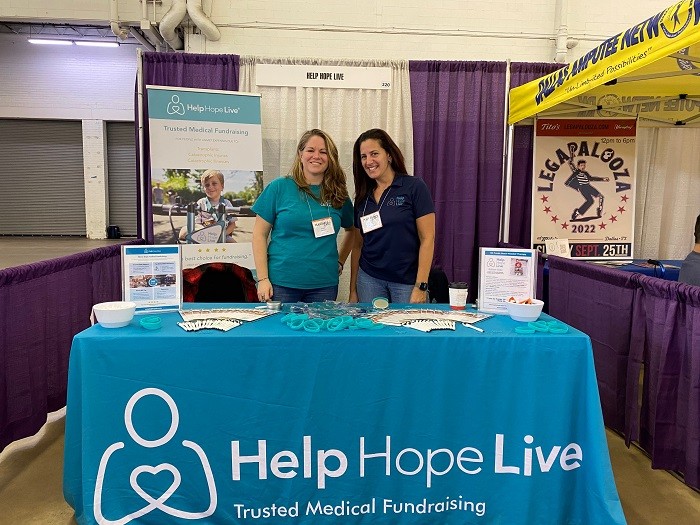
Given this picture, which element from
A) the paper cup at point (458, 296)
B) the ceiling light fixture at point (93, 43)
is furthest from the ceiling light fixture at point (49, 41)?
the paper cup at point (458, 296)

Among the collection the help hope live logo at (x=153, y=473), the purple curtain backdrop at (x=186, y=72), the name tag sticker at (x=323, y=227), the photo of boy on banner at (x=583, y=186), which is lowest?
the help hope live logo at (x=153, y=473)

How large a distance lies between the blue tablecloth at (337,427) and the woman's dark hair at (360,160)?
928mm

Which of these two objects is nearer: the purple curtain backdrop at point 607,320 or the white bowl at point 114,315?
the white bowl at point 114,315

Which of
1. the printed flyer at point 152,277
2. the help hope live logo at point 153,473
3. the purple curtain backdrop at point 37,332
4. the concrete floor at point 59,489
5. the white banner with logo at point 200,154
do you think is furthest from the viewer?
the white banner with logo at point 200,154

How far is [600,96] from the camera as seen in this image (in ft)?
11.4

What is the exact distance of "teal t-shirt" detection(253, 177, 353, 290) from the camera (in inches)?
85.0

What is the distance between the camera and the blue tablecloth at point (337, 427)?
58.4 inches

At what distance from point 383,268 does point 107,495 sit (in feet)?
4.40

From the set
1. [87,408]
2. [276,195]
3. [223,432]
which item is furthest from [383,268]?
[87,408]

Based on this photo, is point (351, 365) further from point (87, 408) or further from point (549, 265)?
point (549, 265)

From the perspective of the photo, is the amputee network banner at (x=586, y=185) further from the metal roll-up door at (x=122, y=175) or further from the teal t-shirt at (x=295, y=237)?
the metal roll-up door at (x=122, y=175)

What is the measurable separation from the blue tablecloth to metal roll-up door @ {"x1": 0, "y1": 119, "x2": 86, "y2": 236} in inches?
343

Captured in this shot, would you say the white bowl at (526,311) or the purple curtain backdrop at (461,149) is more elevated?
the purple curtain backdrop at (461,149)

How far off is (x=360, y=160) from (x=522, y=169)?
2.38m
